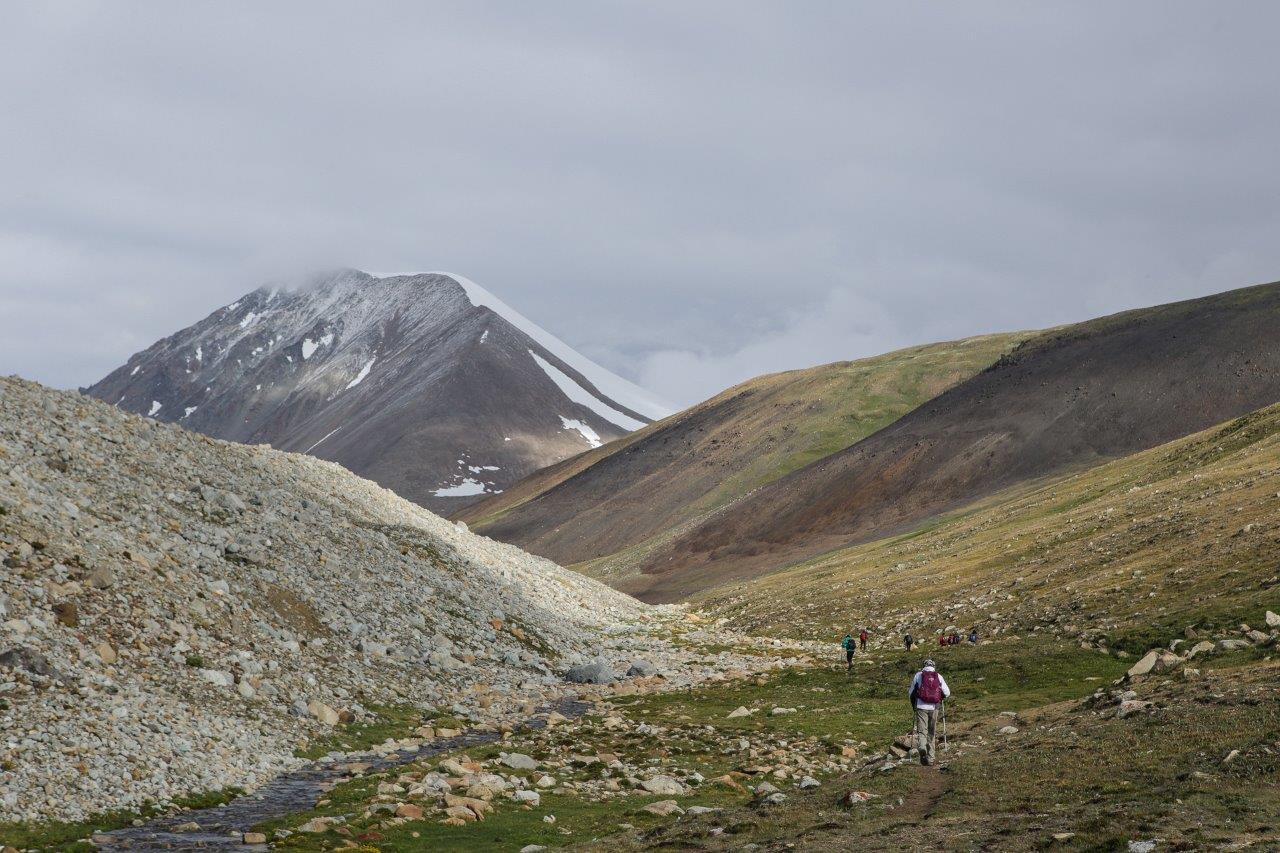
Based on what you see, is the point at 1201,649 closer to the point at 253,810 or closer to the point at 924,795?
the point at 924,795

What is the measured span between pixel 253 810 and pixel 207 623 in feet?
47.9

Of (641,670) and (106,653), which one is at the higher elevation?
(106,653)

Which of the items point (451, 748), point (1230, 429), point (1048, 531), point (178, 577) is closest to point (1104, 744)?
point (451, 748)

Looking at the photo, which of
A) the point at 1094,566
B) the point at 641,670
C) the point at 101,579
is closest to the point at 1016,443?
the point at 1094,566

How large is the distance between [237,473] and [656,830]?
4779cm

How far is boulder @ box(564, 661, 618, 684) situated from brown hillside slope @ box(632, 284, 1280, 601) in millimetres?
98636

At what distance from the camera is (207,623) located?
4091cm

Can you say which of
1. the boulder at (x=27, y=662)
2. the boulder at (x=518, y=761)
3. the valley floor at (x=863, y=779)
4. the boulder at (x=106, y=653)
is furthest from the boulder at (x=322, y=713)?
the boulder at (x=27, y=662)

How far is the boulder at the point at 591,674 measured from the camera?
56906 millimetres

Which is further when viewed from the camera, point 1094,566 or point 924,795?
point 1094,566

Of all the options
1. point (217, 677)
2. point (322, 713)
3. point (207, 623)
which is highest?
point (207, 623)

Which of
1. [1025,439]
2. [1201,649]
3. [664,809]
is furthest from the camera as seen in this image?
[1025,439]

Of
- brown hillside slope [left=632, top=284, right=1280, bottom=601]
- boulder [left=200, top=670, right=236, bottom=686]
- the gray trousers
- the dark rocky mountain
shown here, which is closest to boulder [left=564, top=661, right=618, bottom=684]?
boulder [left=200, top=670, right=236, bottom=686]

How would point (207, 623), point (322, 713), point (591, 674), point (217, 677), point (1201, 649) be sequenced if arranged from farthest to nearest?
point (591, 674), point (207, 623), point (1201, 649), point (322, 713), point (217, 677)
